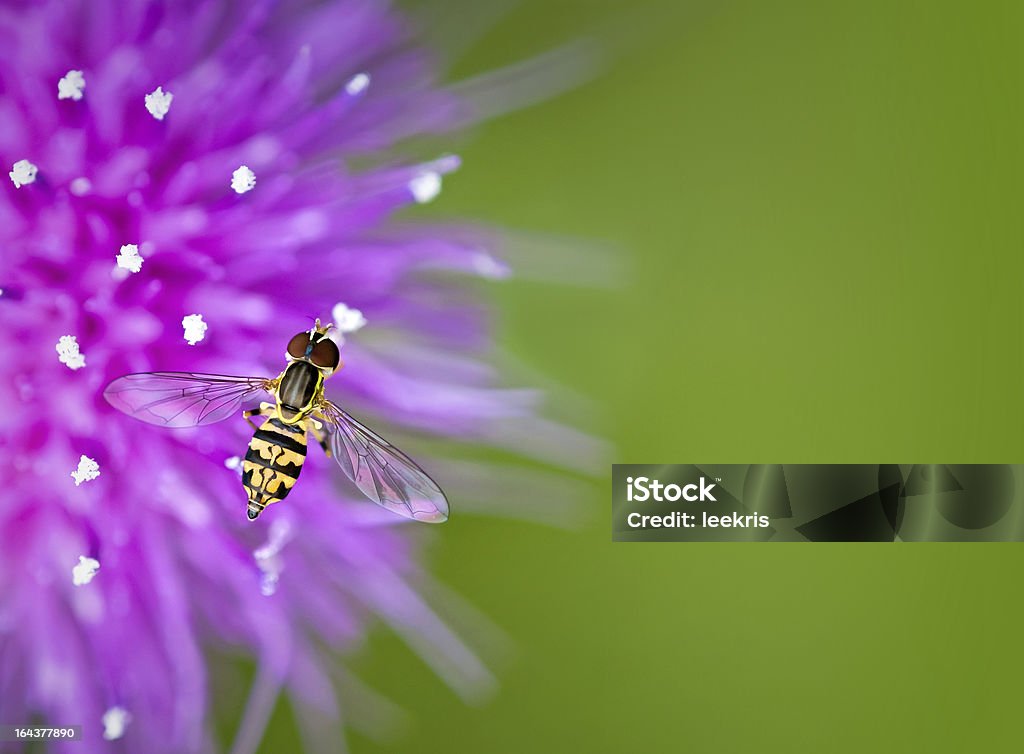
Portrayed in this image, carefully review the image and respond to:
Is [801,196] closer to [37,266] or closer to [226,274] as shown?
[226,274]

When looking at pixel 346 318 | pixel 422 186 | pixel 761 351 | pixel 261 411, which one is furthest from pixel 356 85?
pixel 761 351

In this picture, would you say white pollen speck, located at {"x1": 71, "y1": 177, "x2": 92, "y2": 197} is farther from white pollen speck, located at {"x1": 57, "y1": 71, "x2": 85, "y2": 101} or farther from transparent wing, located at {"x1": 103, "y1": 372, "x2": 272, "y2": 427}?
transparent wing, located at {"x1": 103, "y1": 372, "x2": 272, "y2": 427}

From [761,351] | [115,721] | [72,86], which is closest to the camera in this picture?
[72,86]

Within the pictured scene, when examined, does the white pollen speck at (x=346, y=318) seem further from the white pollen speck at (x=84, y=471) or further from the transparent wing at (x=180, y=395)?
the white pollen speck at (x=84, y=471)

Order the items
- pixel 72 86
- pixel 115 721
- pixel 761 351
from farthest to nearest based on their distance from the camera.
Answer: pixel 761 351 < pixel 115 721 < pixel 72 86

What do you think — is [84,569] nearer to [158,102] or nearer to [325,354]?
[325,354]

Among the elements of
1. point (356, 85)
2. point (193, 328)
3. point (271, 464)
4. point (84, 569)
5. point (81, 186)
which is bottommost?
point (84, 569)

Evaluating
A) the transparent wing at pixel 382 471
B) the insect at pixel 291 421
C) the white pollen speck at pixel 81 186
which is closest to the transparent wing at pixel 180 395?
the insect at pixel 291 421

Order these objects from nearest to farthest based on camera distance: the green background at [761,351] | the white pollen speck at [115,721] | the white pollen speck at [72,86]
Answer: the white pollen speck at [72,86], the white pollen speck at [115,721], the green background at [761,351]
